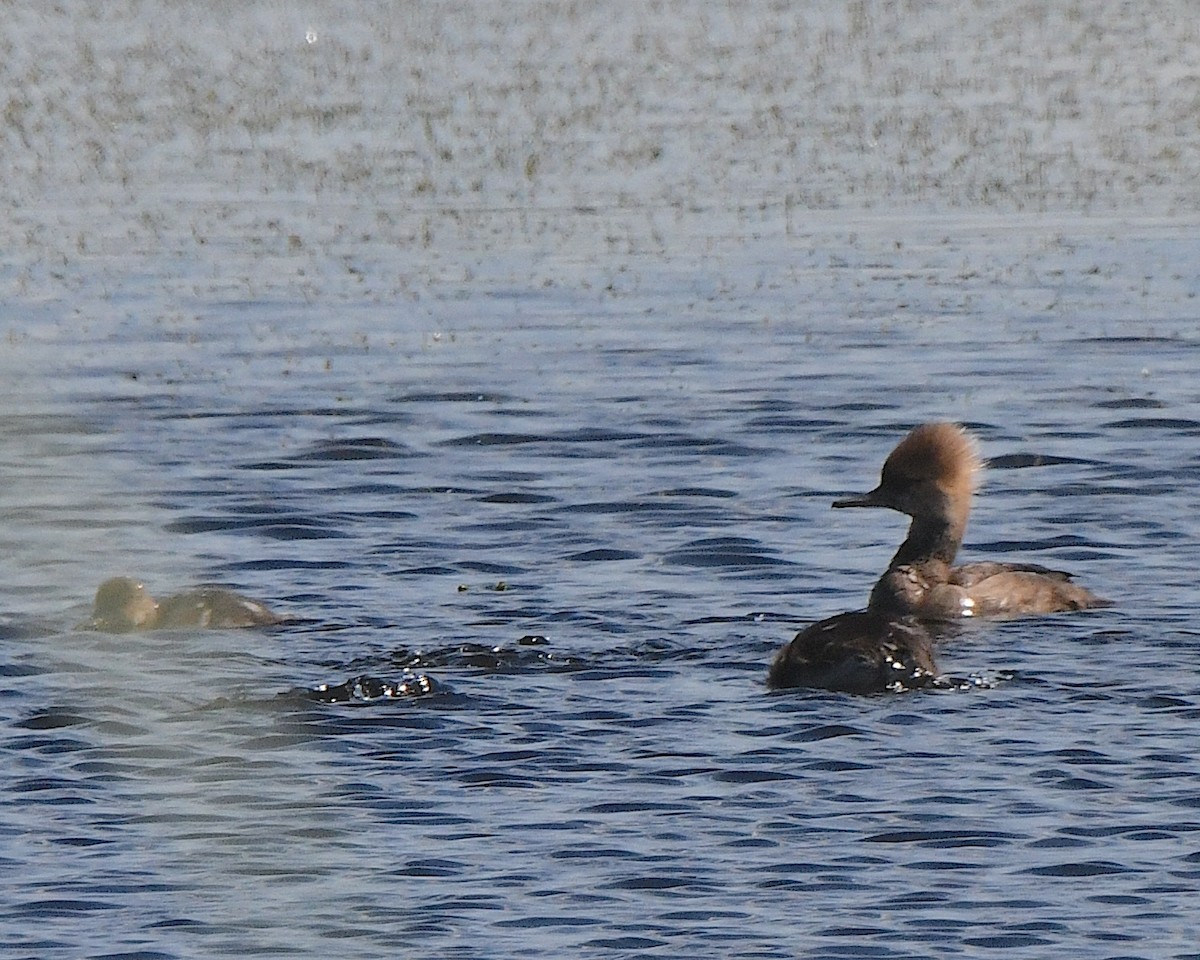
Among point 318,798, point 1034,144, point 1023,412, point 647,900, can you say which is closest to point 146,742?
point 318,798

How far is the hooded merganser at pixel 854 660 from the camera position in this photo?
10.4 metres

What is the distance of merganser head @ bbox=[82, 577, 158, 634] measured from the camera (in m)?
12.0

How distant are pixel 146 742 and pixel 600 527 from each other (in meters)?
4.31

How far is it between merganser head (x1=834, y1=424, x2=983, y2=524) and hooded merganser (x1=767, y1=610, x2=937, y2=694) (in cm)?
202

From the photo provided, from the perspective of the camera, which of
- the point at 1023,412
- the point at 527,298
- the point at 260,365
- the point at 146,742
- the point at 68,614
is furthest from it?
the point at 527,298

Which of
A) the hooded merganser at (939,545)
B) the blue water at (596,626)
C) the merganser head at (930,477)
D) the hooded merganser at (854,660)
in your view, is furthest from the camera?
the merganser head at (930,477)

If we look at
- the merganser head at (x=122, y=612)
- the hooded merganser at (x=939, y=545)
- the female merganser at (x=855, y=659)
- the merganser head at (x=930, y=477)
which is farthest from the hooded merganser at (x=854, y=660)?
the merganser head at (x=122, y=612)

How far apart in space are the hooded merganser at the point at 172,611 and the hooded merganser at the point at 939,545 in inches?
111

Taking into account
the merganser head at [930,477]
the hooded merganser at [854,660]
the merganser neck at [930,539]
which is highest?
the merganser head at [930,477]

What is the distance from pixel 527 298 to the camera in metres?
20.1

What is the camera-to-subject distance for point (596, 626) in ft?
38.3

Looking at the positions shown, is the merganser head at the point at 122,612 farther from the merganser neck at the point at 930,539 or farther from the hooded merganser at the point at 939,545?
the merganser neck at the point at 930,539

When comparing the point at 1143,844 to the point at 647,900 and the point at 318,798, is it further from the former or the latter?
the point at 318,798

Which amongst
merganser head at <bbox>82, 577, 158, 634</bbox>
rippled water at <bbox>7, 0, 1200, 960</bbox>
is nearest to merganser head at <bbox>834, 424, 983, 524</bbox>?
rippled water at <bbox>7, 0, 1200, 960</bbox>
